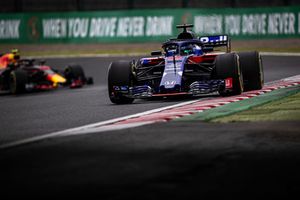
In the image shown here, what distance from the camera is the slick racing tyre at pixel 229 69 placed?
1591 centimetres

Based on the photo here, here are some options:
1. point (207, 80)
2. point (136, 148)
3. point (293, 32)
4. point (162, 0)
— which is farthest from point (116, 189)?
point (162, 0)

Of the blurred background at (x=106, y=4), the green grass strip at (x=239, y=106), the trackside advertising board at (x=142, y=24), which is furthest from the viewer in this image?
the blurred background at (x=106, y=4)

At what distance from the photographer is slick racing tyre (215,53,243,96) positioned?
15906 mm

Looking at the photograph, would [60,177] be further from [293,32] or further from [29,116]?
[293,32]

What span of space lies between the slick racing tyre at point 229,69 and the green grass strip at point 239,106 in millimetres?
519

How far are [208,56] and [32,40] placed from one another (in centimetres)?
2616

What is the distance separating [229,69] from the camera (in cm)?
1590

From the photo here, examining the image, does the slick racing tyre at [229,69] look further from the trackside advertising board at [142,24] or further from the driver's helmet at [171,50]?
the trackside advertising board at [142,24]

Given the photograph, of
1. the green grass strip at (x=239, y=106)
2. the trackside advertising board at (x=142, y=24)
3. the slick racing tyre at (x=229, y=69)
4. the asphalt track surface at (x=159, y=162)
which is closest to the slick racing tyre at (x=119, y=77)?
the slick racing tyre at (x=229, y=69)

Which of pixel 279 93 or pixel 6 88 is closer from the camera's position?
pixel 279 93

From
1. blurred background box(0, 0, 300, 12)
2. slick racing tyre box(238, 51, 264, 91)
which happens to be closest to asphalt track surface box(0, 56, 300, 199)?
slick racing tyre box(238, 51, 264, 91)

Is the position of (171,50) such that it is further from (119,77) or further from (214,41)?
(119,77)

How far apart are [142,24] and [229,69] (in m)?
24.2

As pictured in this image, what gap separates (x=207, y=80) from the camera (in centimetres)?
1617
